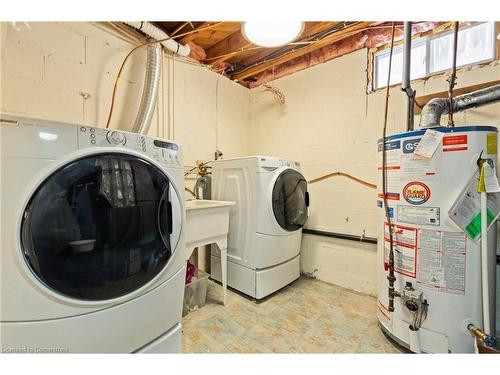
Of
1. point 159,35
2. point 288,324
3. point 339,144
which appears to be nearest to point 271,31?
point 159,35

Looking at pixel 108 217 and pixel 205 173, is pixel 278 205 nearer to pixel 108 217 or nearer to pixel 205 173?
pixel 205 173

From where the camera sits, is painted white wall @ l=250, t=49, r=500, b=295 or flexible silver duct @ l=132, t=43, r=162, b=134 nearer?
flexible silver duct @ l=132, t=43, r=162, b=134

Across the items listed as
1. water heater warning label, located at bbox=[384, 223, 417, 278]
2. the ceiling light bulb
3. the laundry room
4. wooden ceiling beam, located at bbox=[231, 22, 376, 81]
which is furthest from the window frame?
water heater warning label, located at bbox=[384, 223, 417, 278]

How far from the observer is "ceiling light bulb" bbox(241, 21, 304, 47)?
127cm

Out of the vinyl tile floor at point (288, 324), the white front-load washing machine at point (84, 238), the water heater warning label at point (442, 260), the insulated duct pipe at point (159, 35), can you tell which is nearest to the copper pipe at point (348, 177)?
the water heater warning label at point (442, 260)

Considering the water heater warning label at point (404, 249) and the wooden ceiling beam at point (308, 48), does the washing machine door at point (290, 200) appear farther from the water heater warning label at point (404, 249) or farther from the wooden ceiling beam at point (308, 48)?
the wooden ceiling beam at point (308, 48)

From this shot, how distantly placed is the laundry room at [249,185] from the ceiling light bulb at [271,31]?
13 mm

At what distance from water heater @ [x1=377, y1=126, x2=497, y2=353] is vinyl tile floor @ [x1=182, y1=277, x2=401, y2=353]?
0.94 feet

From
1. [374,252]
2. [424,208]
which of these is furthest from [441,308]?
[374,252]

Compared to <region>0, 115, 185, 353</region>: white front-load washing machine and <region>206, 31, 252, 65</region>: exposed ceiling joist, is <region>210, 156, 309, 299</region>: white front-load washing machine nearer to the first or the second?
<region>0, 115, 185, 353</region>: white front-load washing machine

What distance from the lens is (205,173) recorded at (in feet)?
7.29

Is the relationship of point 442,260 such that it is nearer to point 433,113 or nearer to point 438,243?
point 438,243

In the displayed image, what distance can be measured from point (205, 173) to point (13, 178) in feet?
5.16

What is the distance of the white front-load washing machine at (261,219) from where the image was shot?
176 cm
